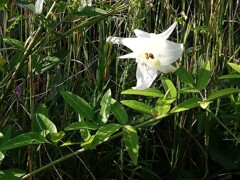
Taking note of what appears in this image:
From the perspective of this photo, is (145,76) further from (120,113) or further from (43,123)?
(43,123)

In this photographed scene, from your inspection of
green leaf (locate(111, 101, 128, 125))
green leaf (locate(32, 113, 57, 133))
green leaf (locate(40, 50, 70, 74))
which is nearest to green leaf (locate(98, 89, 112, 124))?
green leaf (locate(111, 101, 128, 125))

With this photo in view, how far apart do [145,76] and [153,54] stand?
48 millimetres

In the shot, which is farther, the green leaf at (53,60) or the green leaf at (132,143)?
the green leaf at (53,60)

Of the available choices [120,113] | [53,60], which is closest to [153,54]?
[120,113]

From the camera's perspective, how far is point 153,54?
3.39 ft

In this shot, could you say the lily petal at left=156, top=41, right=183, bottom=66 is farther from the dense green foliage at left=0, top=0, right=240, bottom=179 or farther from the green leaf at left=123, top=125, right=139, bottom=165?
the dense green foliage at left=0, top=0, right=240, bottom=179

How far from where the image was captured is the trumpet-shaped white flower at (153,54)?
1013 millimetres

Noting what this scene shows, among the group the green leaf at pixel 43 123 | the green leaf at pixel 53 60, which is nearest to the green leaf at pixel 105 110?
the green leaf at pixel 43 123

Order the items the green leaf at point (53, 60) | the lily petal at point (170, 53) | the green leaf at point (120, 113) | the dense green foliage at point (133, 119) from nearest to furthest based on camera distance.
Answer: the lily petal at point (170, 53) → the green leaf at point (120, 113) → the green leaf at point (53, 60) → the dense green foliage at point (133, 119)

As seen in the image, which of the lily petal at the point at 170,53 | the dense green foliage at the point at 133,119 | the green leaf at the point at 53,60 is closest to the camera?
the lily petal at the point at 170,53

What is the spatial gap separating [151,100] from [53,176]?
369 millimetres

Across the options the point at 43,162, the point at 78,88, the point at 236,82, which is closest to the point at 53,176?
the point at 43,162

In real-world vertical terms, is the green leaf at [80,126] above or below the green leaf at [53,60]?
below

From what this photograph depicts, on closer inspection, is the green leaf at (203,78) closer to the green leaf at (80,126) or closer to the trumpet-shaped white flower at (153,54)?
the trumpet-shaped white flower at (153,54)
